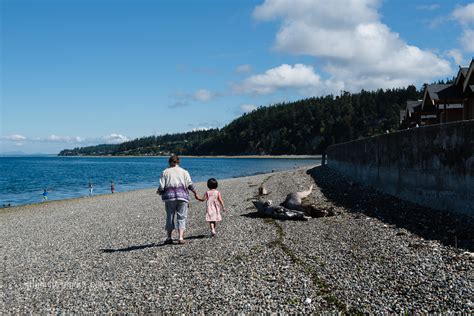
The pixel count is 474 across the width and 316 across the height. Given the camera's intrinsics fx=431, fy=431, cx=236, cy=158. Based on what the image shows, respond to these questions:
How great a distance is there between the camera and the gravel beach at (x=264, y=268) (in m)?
6.59

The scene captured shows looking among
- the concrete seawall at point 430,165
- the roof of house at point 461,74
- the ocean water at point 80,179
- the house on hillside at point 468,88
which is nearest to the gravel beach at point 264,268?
the concrete seawall at point 430,165

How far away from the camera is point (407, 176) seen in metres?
14.1

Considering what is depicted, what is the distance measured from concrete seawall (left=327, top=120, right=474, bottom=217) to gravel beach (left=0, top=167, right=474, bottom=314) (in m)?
0.53

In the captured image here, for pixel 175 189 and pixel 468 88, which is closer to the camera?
pixel 175 189

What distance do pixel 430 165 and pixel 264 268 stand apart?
6.52 meters

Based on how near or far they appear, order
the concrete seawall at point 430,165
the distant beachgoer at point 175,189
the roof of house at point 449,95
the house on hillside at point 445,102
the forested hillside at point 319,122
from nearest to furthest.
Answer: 1. the concrete seawall at point 430,165
2. the distant beachgoer at point 175,189
3. the roof of house at point 449,95
4. the house on hillside at point 445,102
5. the forested hillside at point 319,122

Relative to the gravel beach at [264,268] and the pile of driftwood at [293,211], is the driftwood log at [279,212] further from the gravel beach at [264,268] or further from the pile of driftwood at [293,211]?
the gravel beach at [264,268]

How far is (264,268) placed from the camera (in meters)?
8.33

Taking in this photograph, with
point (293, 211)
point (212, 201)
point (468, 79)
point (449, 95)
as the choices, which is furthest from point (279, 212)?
point (449, 95)

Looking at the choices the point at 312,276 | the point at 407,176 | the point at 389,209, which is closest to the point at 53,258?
the point at 312,276

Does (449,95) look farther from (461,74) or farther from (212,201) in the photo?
(212,201)

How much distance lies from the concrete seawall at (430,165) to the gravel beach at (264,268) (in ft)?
1.73

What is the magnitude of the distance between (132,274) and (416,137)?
31.0ft

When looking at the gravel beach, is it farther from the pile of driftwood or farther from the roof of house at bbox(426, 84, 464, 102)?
the roof of house at bbox(426, 84, 464, 102)
